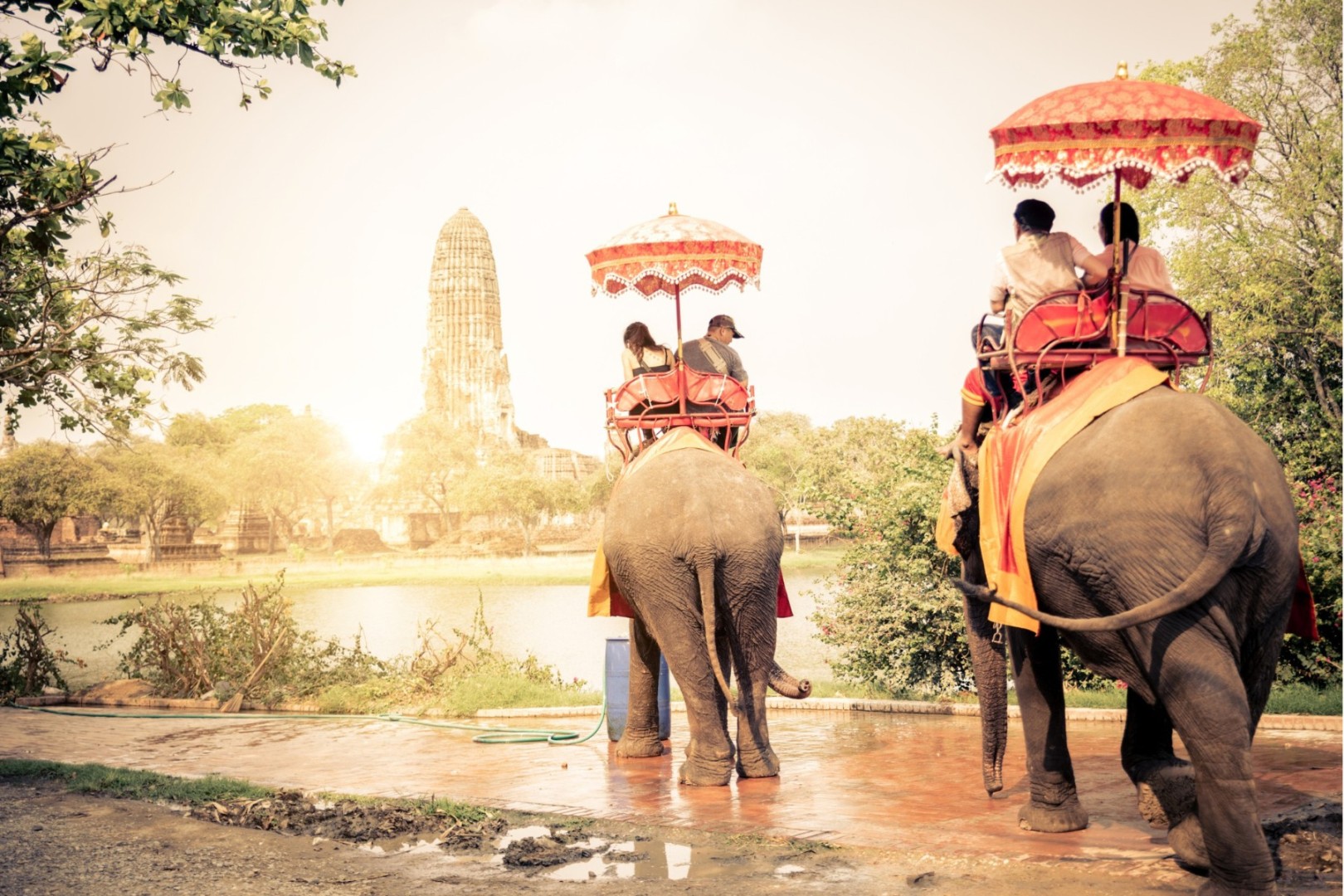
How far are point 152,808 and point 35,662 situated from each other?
659cm

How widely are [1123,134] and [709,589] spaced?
3217mm

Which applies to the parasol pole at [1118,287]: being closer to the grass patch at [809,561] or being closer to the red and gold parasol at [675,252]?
the red and gold parasol at [675,252]

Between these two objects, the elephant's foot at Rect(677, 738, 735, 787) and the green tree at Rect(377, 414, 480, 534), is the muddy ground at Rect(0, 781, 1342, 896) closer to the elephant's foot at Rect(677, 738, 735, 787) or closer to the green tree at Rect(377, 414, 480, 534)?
the elephant's foot at Rect(677, 738, 735, 787)

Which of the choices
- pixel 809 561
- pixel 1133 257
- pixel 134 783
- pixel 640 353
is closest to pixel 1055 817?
pixel 1133 257

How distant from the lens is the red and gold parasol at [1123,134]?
5.34m

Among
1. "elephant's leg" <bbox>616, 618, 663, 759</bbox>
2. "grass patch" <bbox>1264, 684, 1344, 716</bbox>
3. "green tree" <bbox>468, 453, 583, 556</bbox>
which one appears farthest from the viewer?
"green tree" <bbox>468, 453, 583, 556</bbox>

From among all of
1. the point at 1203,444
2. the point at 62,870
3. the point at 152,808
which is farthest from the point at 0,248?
Answer: the point at 1203,444

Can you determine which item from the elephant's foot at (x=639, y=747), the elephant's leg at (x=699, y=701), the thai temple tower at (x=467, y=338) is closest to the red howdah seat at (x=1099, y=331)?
the elephant's leg at (x=699, y=701)

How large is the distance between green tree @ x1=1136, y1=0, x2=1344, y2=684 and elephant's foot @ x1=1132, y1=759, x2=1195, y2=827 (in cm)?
1081

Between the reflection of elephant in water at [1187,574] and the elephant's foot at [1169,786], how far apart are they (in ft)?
0.39

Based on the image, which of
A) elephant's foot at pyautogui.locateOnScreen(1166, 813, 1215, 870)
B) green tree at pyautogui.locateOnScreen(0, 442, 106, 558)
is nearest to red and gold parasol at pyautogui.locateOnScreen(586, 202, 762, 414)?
elephant's foot at pyautogui.locateOnScreen(1166, 813, 1215, 870)

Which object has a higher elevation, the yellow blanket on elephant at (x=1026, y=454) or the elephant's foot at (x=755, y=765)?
the yellow blanket on elephant at (x=1026, y=454)

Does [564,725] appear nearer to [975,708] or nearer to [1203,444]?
[975,708]

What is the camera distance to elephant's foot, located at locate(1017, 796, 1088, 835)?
605 cm
